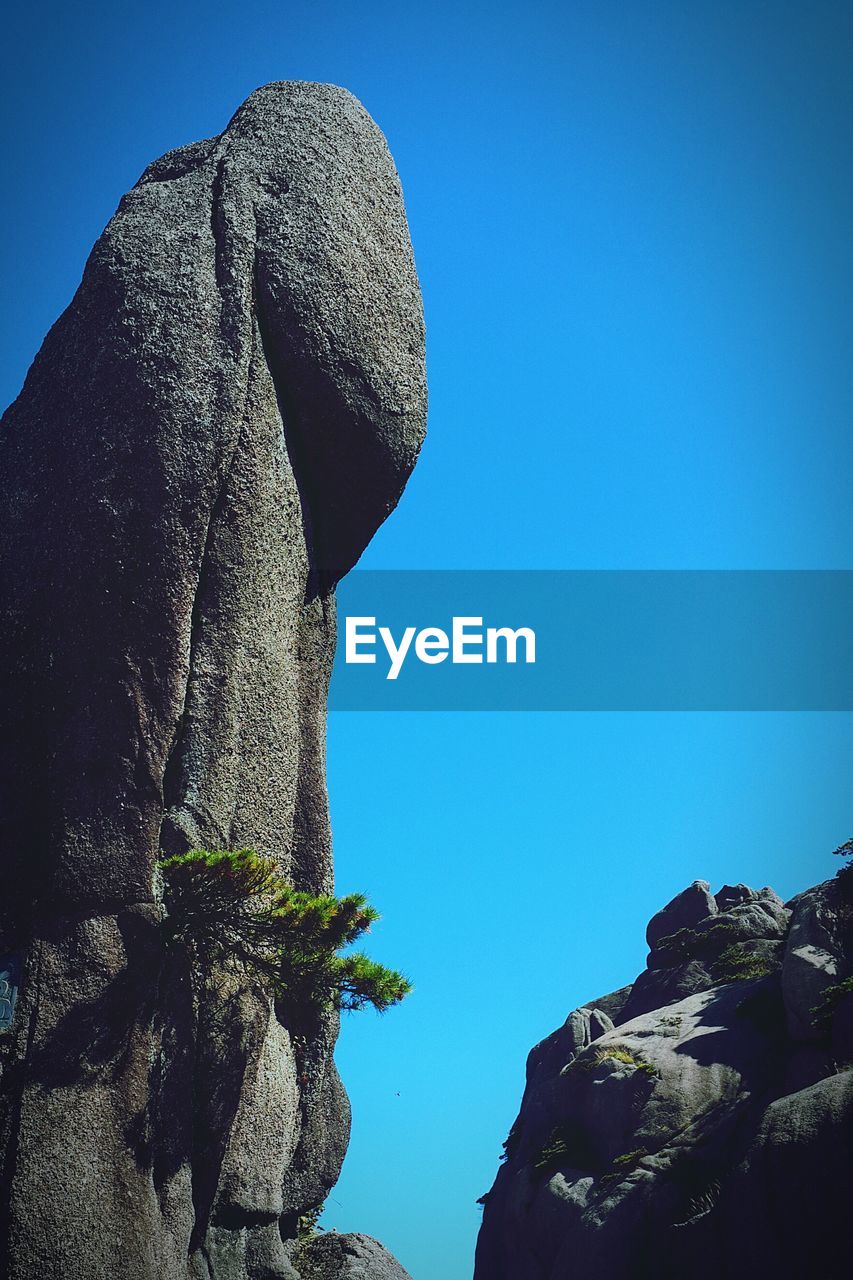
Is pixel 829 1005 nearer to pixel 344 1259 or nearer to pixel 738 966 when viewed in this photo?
pixel 738 966

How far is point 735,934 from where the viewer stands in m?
38.3

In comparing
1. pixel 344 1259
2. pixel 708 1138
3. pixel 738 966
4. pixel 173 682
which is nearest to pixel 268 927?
pixel 173 682

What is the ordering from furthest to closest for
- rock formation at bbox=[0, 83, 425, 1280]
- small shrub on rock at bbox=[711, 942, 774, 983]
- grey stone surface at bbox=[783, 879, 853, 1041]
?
small shrub on rock at bbox=[711, 942, 774, 983], grey stone surface at bbox=[783, 879, 853, 1041], rock formation at bbox=[0, 83, 425, 1280]

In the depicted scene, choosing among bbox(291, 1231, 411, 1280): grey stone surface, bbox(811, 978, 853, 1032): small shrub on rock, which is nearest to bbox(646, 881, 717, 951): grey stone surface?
bbox(811, 978, 853, 1032): small shrub on rock

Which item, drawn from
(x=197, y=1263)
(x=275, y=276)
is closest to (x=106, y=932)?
(x=197, y=1263)

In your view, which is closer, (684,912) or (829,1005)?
(829,1005)

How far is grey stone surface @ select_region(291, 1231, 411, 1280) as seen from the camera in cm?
1069

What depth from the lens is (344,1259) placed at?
10.9 metres

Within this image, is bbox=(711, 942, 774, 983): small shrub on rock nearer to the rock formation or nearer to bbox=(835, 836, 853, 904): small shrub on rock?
bbox=(835, 836, 853, 904): small shrub on rock

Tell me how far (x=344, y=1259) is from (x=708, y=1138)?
670 inches

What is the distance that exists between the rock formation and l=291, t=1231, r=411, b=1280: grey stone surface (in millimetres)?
232

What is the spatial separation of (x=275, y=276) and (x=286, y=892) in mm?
5739

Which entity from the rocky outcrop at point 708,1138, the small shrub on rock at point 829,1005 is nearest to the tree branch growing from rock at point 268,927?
the rocky outcrop at point 708,1138

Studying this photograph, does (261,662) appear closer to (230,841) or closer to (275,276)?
(230,841)
